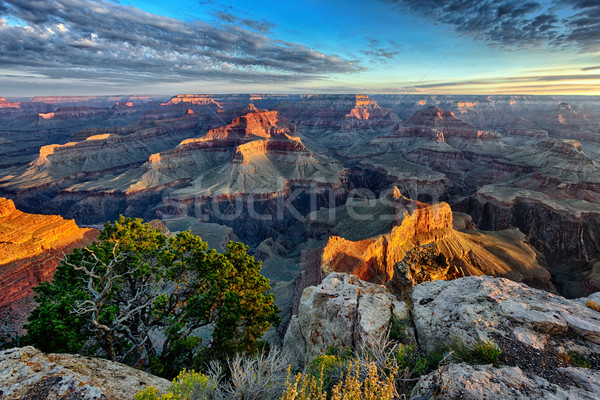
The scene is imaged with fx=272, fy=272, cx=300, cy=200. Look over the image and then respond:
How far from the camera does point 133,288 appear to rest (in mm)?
16141

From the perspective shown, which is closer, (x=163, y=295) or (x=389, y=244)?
(x=163, y=295)

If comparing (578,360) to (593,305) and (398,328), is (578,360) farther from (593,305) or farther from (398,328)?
(398,328)

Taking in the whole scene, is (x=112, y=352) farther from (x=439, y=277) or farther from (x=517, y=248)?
(x=517, y=248)

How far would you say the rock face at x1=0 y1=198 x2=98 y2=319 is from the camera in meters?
30.7

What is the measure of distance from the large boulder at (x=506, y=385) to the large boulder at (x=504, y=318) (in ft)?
3.95

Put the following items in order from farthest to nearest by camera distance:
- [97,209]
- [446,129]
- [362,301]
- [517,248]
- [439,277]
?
1. [446,129]
2. [97,209]
3. [517,248]
4. [439,277]
5. [362,301]

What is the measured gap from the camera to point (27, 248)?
3519 centimetres

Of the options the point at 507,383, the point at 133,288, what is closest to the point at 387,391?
the point at 507,383

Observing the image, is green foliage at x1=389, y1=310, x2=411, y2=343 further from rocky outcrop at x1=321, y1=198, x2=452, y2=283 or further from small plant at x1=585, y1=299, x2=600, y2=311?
rocky outcrop at x1=321, y1=198, x2=452, y2=283

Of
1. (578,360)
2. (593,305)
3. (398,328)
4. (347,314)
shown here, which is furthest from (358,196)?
(578,360)

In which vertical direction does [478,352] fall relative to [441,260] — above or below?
above

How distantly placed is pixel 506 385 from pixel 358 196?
98.6 meters

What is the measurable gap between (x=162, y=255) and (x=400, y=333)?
1360cm

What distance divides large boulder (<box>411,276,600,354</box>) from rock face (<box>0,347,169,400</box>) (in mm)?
10972
